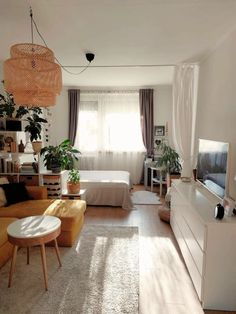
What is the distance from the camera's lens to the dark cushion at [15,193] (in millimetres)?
2998

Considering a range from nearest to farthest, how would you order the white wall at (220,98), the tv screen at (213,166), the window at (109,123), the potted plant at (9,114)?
the tv screen at (213,166), the white wall at (220,98), the potted plant at (9,114), the window at (109,123)

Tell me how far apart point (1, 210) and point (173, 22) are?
300 centimetres

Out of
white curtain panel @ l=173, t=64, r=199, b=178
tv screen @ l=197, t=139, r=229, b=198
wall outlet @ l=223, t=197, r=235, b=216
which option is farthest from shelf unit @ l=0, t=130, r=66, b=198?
wall outlet @ l=223, t=197, r=235, b=216

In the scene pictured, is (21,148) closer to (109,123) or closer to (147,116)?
(109,123)

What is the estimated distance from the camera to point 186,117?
3584 mm

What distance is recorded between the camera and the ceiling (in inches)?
75.6

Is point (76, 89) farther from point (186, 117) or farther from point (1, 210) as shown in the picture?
point (1, 210)

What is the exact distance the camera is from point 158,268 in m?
2.30

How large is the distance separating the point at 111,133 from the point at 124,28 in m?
3.56

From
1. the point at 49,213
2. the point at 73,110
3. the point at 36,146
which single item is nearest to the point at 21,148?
the point at 36,146

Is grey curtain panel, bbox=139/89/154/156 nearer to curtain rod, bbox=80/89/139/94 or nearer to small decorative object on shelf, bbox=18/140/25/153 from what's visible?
curtain rod, bbox=80/89/139/94

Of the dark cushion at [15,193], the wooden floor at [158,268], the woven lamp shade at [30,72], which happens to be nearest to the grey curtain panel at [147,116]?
the wooden floor at [158,268]

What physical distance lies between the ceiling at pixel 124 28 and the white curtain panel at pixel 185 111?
0.84ft

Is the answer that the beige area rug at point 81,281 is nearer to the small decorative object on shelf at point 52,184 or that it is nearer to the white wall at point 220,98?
the small decorative object on shelf at point 52,184
